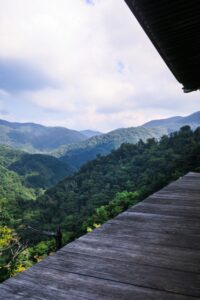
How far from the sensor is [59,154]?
175 m

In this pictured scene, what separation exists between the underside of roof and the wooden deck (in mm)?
1447

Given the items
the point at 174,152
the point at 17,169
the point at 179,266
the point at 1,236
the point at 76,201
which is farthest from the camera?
the point at 17,169

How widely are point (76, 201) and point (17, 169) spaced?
53.9m

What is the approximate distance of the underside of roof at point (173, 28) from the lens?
1.96m

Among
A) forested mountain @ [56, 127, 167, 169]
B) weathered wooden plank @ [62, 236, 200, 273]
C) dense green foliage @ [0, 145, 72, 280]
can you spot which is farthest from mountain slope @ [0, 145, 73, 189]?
weathered wooden plank @ [62, 236, 200, 273]

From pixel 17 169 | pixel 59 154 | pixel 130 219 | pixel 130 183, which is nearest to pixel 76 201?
pixel 130 183

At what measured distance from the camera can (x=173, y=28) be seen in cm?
232

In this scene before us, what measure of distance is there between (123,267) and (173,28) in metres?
1.73

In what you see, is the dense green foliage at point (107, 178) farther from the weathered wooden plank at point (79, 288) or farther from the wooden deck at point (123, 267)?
the weathered wooden plank at point (79, 288)

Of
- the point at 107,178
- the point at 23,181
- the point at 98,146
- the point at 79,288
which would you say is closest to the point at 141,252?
the point at 79,288

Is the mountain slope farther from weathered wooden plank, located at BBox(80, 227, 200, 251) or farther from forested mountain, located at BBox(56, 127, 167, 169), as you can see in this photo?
weathered wooden plank, located at BBox(80, 227, 200, 251)

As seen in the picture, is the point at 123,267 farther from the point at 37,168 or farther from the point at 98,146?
the point at 98,146

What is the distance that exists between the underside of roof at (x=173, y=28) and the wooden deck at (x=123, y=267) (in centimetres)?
145

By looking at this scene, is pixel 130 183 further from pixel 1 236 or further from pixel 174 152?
pixel 1 236
